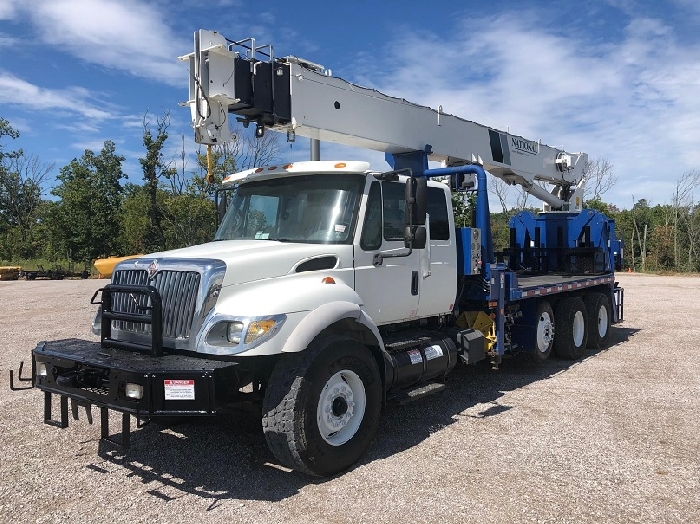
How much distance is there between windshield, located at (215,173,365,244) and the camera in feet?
17.4

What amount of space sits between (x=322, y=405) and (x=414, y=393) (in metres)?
1.39

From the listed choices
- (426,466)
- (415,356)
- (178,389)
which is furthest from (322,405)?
(415,356)

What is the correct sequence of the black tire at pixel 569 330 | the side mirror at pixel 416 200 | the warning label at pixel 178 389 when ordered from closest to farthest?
the warning label at pixel 178 389, the side mirror at pixel 416 200, the black tire at pixel 569 330

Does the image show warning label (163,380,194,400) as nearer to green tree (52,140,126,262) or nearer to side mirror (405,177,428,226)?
side mirror (405,177,428,226)

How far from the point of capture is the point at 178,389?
3986mm

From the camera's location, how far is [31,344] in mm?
10734

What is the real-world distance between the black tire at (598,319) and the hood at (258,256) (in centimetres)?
667

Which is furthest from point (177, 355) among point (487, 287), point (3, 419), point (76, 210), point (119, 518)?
point (76, 210)

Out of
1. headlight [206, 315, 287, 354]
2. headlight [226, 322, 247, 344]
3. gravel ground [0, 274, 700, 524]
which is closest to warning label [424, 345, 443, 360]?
gravel ground [0, 274, 700, 524]

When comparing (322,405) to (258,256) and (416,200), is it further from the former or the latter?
(416,200)

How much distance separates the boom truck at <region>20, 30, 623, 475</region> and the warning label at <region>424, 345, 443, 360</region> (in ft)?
0.09

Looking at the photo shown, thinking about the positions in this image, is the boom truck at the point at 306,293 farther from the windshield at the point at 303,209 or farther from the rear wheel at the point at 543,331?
the rear wheel at the point at 543,331

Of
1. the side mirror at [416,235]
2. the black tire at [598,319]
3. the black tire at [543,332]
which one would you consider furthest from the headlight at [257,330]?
the black tire at [598,319]

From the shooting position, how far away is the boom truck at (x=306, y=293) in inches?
170
